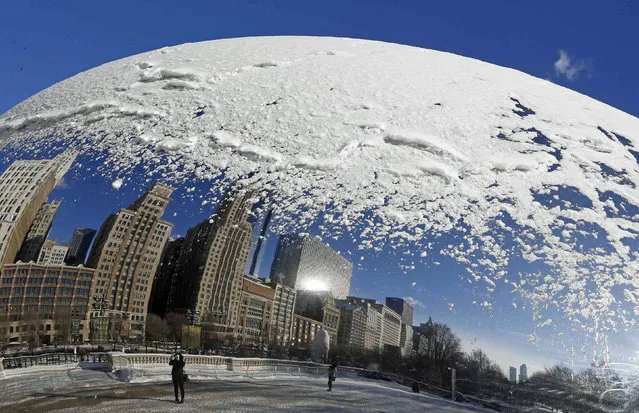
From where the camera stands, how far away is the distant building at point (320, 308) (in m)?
3.31

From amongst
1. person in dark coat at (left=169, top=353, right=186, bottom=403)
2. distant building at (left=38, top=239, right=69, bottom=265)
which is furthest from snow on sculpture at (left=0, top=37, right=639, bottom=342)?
person in dark coat at (left=169, top=353, right=186, bottom=403)

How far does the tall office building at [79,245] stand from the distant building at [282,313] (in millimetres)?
1195

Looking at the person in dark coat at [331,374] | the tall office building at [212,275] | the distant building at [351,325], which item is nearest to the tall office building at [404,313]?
the distant building at [351,325]

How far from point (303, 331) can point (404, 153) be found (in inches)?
59.2

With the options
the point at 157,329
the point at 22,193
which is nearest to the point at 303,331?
the point at 157,329

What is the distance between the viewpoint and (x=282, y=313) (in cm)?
328

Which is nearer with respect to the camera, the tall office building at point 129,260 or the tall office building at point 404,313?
the tall office building at point 129,260

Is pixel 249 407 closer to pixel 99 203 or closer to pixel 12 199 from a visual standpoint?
pixel 99 203

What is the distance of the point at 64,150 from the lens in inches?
142

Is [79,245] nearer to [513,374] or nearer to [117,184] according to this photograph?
[117,184]

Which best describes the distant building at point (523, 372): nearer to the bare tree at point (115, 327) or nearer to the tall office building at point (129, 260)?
the tall office building at point (129, 260)

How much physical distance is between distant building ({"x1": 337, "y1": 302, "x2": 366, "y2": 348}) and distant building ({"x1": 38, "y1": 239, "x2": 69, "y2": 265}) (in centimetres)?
177

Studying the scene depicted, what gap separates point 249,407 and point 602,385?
2.32 meters

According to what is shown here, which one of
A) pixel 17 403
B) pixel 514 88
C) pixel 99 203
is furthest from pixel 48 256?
pixel 514 88
